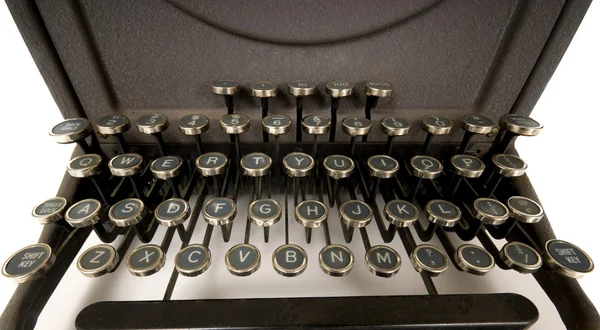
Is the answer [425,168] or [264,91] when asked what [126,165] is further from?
[425,168]

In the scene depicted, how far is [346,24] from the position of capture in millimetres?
858

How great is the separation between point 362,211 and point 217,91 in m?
0.51

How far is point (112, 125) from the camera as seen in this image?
35.1 inches

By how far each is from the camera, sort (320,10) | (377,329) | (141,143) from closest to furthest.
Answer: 1. (377,329)
2. (320,10)
3. (141,143)

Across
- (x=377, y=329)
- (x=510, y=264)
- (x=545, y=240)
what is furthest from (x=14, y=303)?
(x=545, y=240)

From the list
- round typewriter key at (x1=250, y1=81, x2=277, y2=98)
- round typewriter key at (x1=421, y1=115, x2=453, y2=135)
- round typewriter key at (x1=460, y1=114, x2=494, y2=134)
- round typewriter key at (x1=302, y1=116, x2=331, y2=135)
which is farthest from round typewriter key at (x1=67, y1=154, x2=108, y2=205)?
round typewriter key at (x1=460, y1=114, x2=494, y2=134)

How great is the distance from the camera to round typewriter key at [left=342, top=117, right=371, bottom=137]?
903mm

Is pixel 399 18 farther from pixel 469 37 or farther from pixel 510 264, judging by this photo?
pixel 510 264

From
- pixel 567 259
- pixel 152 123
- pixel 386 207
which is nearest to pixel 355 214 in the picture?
pixel 386 207

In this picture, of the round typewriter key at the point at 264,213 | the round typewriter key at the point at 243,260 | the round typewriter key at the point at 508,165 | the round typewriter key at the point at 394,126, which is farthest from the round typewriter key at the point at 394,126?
the round typewriter key at the point at 243,260

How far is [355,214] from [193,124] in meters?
0.51

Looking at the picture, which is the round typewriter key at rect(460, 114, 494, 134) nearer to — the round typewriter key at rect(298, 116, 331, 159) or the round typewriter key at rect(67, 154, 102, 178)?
the round typewriter key at rect(298, 116, 331, 159)

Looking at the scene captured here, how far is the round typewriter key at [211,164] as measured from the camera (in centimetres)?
87

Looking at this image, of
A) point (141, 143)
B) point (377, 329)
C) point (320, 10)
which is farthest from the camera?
point (141, 143)
